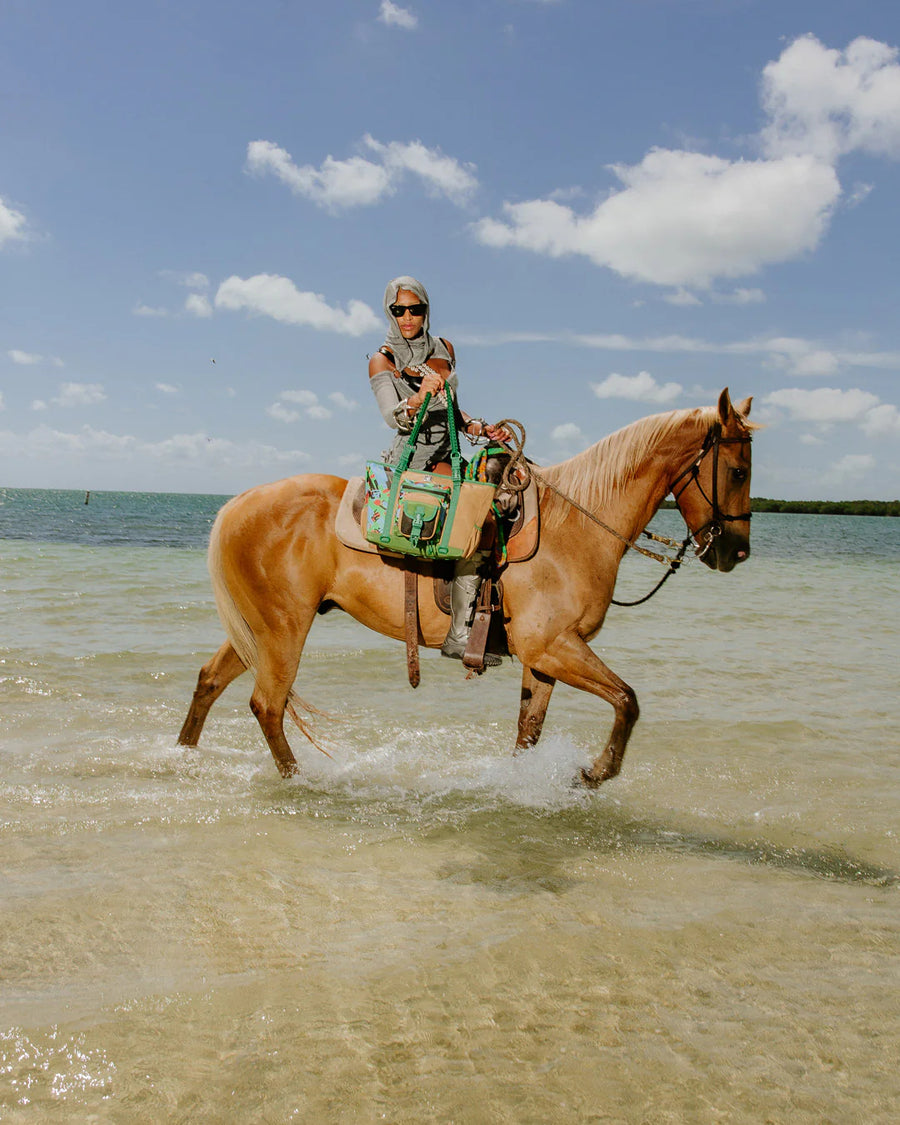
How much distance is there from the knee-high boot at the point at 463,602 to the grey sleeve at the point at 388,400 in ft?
3.05

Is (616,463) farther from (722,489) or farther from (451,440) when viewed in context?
(451,440)

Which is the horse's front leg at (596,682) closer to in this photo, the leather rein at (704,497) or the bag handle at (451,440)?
the leather rein at (704,497)

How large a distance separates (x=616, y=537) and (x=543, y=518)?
1.59 ft

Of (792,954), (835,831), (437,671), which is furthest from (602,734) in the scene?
(792,954)

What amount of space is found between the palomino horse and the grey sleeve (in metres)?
0.81

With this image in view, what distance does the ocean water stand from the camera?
7.66 feet

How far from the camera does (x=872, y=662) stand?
10.1m

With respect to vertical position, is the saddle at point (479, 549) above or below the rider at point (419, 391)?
below

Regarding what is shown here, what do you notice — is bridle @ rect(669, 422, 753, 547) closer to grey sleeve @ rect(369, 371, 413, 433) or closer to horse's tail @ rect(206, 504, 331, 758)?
grey sleeve @ rect(369, 371, 413, 433)

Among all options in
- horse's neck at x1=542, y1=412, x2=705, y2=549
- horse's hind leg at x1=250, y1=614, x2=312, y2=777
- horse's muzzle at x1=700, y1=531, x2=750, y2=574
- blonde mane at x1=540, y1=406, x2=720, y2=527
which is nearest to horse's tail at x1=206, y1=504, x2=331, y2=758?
horse's hind leg at x1=250, y1=614, x2=312, y2=777

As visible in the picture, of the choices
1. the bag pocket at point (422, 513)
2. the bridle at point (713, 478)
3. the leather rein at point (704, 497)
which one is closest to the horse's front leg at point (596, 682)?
the leather rein at point (704, 497)

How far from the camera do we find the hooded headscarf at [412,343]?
4754mm

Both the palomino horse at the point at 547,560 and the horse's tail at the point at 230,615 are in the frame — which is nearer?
the palomino horse at the point at 547,560

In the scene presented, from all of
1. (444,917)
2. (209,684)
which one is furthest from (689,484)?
(209,684)
